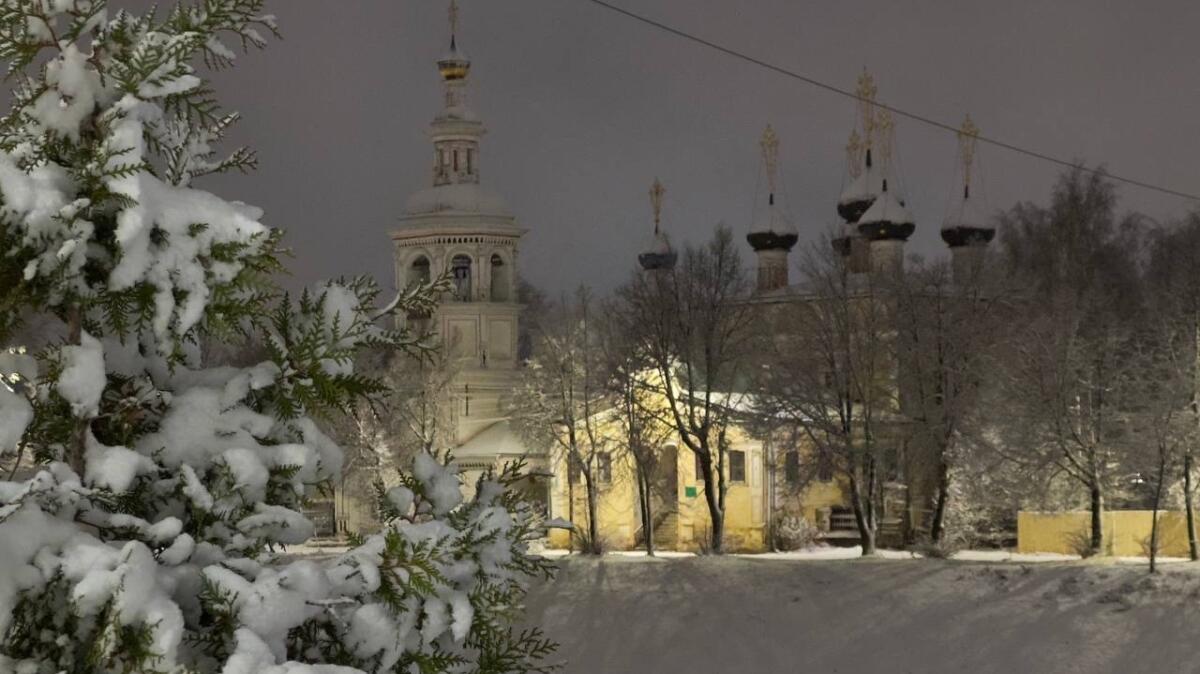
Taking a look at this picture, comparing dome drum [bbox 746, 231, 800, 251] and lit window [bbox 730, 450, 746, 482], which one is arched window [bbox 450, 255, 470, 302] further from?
dome drum [bbox 746, 231, 800, 251]

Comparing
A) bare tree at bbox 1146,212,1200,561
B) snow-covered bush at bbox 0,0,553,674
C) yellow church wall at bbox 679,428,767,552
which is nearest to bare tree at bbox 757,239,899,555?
yellow church wall at bbox 679,428,767,552

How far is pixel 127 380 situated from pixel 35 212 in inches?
18.2

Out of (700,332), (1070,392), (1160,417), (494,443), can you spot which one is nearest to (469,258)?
(494,443)

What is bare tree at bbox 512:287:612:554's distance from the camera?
33688 mm

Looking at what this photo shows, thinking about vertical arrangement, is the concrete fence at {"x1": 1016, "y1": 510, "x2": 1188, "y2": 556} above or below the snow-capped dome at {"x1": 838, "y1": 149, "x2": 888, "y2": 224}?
below

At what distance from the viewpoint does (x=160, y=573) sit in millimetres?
3445

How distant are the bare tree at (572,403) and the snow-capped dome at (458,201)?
19.9ft

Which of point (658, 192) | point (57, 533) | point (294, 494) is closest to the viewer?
point (57, 533)

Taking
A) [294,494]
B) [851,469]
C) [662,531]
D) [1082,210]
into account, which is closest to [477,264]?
[662,531]

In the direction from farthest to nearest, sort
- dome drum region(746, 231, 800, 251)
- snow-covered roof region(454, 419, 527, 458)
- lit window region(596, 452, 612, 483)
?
dome drum region(746, 231, 800, 251) → snow-covered roof region(454, 419, 527, 458) → lit window region(596, 452, 612, 483)

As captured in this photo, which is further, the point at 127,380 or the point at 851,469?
the point at 851,469

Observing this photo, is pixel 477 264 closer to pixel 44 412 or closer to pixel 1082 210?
pixel 1082 210

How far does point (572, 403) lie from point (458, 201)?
353 inches

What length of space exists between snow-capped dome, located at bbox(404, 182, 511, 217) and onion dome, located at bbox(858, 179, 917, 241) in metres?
12.1
